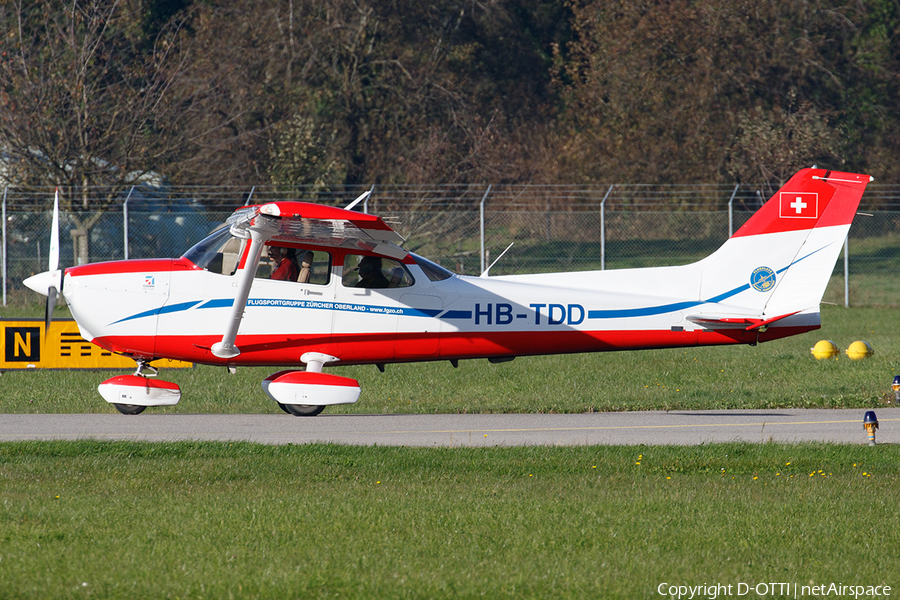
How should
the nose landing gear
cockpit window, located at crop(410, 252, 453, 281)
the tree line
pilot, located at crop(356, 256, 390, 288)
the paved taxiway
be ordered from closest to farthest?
1. the paved taxiway
2. the nose landing gear
3. pilot, located at crop(356, 256, 390, 288)
4. cockpit window, located at crop(410, 252, 453, 281)
5. the tree line

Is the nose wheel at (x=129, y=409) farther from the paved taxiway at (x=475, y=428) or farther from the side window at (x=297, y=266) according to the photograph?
the side window at (x=297, y=266)

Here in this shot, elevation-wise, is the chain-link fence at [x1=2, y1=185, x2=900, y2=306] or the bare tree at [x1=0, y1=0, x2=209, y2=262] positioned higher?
the bare tree at [x1=0, y1=0, x2=209, y2=262]

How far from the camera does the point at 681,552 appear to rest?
20.2 feet

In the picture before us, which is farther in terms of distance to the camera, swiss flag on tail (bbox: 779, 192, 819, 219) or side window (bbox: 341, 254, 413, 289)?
swiss flag on tail (bbox: 779, 192, 819, 219)

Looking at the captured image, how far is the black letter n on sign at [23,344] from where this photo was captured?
48.5ft

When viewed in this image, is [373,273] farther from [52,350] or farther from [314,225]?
[52,350]

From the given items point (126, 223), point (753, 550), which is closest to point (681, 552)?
point (753, 550)

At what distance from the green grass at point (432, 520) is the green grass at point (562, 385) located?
351 centimetres

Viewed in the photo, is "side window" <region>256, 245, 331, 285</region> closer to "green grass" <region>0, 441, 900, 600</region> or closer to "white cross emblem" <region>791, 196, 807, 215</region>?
"green grass" <region>0, 441, 900, 600</region>

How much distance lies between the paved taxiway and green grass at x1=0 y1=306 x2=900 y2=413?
2.33ft

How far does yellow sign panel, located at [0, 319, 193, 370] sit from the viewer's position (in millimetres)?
14805

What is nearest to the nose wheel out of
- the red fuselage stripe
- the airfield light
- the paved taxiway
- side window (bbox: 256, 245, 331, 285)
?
the paved taxiway

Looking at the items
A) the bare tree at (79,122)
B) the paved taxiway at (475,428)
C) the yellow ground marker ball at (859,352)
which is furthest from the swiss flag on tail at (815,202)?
the bare tree at (79,122)

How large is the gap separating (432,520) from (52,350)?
393 inches
